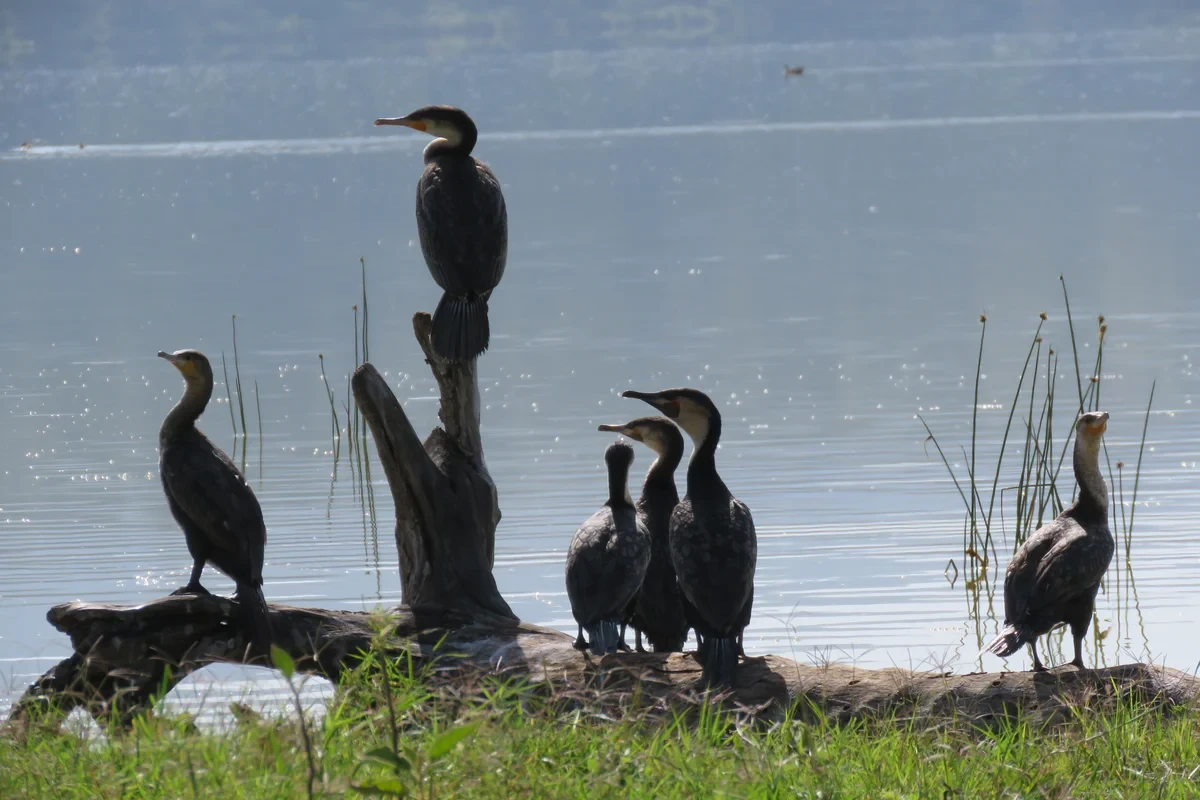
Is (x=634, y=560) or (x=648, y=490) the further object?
(x=648, y=490)

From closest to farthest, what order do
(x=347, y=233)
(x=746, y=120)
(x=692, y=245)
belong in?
1. (x=692, y=245)
2. (x=347, y=233)
3. (x=746, y=120)

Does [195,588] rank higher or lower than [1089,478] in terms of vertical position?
lower

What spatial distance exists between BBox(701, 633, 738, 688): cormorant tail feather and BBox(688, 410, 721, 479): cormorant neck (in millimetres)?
636

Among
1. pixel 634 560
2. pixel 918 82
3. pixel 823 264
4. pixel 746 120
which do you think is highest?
pixel 918 82

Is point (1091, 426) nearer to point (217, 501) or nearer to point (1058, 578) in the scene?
point (1058, 578)

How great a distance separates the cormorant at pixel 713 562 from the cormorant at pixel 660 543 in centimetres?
36

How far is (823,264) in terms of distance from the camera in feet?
66.8

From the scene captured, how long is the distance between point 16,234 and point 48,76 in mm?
94377

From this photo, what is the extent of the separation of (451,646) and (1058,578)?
187 centimetres

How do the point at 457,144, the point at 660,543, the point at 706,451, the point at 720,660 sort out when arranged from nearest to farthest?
the point at 720,660
the point at 706,451
the point at 660,543
the point at 457,144

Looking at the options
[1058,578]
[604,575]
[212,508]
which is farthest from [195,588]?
[1058,578]

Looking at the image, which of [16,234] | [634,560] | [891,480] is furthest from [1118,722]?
[16,234]

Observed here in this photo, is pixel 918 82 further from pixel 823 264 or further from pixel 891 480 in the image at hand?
pixel 891 480

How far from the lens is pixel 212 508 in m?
5.70
